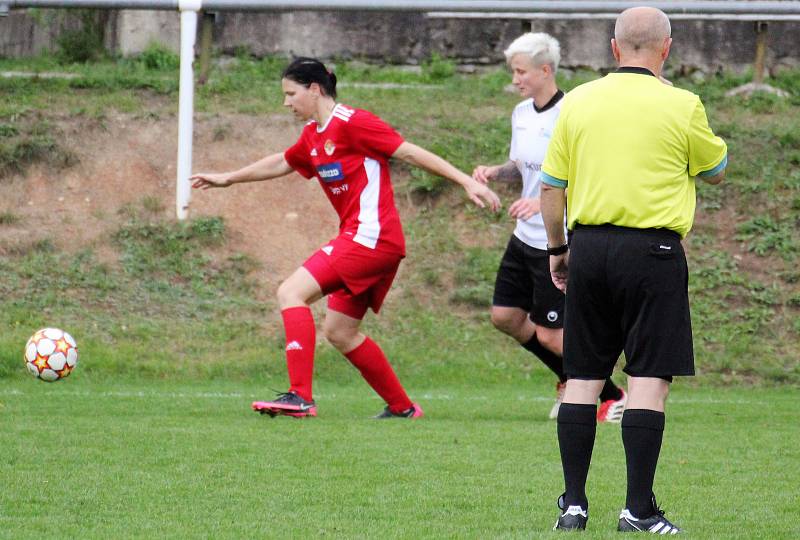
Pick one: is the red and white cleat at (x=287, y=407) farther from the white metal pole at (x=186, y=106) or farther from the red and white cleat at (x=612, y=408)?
the white metal pole at (x=186, y=106)

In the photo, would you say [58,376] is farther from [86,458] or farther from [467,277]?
[467,277]

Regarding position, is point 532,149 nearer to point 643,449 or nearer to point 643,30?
Result: point 643,30

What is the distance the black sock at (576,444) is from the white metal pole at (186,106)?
26.0ft

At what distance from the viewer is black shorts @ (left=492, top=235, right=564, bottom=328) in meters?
8.09

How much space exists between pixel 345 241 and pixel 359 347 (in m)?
0.70

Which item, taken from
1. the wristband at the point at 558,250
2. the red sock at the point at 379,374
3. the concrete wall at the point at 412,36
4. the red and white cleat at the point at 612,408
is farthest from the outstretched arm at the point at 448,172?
the concrete wall at the point at 412,36

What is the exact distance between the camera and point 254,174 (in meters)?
8.73

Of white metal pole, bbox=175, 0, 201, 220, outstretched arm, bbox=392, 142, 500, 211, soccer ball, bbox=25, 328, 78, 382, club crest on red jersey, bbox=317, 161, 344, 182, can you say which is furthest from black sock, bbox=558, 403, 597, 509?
white metal pole, bbox=175, 0, 201, 220

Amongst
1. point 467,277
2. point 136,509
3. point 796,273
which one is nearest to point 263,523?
point 136,509

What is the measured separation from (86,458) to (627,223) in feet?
9.51

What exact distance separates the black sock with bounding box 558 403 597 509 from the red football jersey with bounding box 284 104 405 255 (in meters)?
3.62

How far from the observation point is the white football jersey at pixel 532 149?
26.2 feet

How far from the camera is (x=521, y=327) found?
8344 mm

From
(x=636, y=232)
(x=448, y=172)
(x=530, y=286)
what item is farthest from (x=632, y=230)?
(x=530, y=286)
